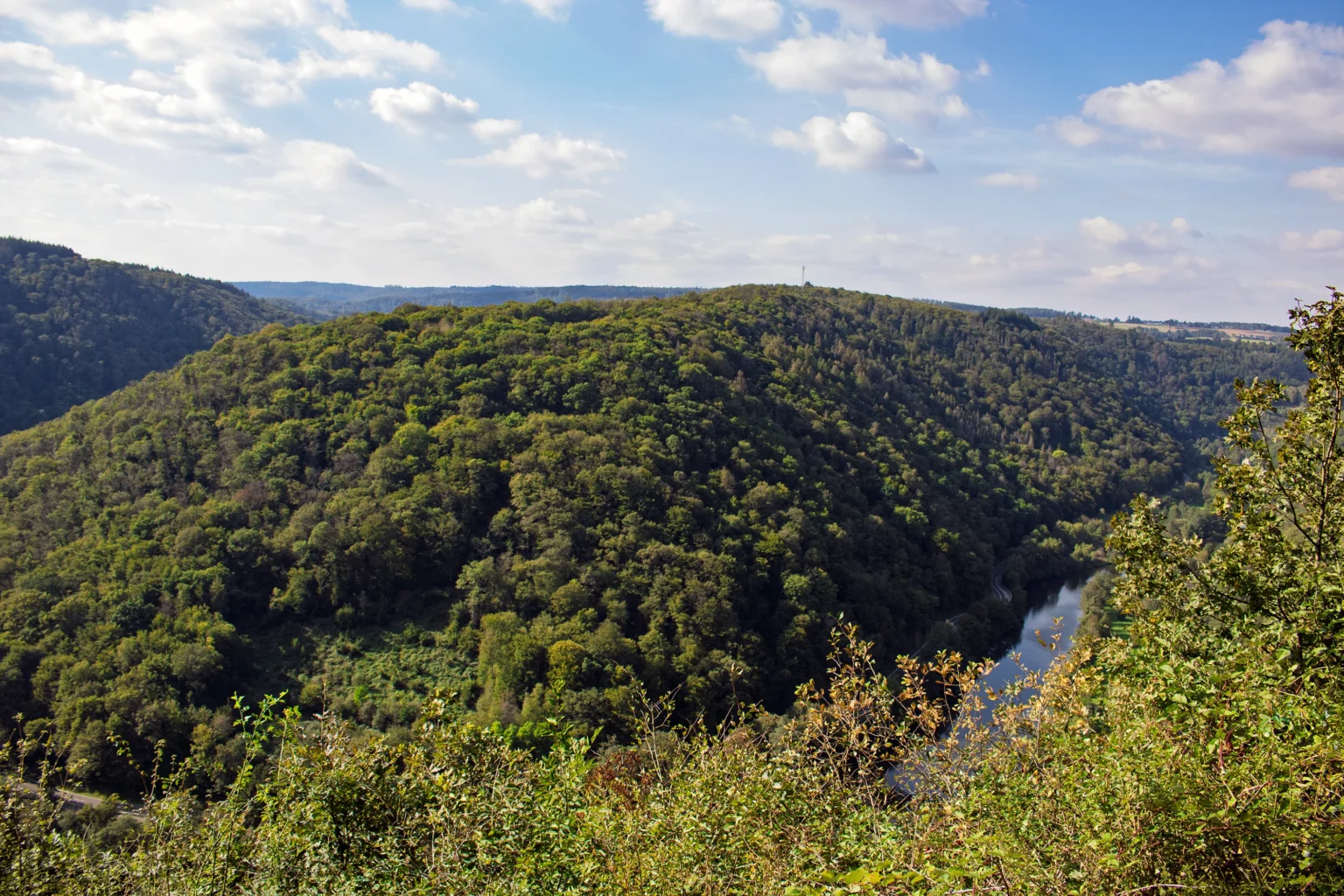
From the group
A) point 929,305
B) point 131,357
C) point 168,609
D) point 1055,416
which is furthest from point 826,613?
point 929,305

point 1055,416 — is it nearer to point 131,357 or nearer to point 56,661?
point 56,661

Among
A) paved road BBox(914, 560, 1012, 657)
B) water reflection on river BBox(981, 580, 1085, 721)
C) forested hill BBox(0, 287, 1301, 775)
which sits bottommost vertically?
water reflection on river BBox(981, 580, 1085, 721)

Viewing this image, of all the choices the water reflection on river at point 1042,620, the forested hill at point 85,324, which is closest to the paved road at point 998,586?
the water reflection on river at point 1042,620

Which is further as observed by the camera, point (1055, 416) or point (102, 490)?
point (1055, 416)

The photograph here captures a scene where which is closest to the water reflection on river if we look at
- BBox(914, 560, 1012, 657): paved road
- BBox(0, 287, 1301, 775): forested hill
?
BBox(914, 560, 1012, 657): paved road

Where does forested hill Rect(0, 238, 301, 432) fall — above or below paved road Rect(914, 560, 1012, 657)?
above

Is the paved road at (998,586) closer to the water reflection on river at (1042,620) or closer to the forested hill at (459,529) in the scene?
→ the forested hill at (459,529)

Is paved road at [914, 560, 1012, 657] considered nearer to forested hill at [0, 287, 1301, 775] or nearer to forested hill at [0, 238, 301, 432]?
forested hill at [0, 287, 1301, 775]
